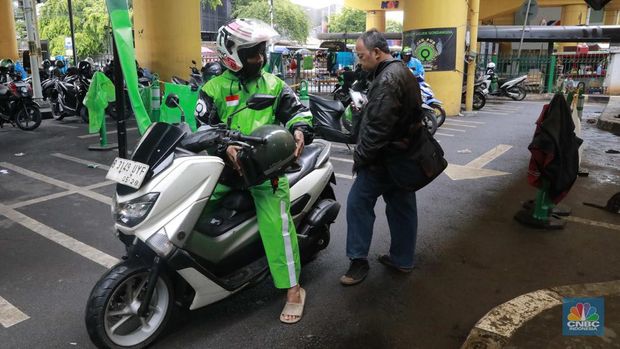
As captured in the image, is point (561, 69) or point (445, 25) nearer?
point (445, 25)

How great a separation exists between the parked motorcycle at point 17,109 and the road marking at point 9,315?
757 centimetres

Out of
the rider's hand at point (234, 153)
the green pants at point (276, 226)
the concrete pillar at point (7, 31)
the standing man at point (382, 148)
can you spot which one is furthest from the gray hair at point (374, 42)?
the concrete pillar at point (7, 31)

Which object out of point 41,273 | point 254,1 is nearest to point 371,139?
point 41,273

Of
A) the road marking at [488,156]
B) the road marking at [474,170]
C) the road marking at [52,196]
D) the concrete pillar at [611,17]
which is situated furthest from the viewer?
the concrete pillar at [611,17]

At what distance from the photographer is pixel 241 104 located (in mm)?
3035

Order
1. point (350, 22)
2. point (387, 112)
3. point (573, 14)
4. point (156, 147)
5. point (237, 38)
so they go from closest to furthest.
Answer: point (156, 147), point (237, 38), point (387, 112), point (573, 14), point (350, 22)

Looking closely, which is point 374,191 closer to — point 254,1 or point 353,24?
point 254,1

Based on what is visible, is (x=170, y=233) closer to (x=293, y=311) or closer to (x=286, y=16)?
(x=293, y=311)

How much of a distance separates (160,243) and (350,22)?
60710 millimetres

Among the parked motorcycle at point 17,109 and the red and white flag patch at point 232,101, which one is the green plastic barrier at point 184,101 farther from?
the red and white flag patch at point 232,101

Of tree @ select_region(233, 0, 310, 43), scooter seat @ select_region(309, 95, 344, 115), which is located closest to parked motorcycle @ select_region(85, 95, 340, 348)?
scooter seat @ select_region(309, 95, 344, 115)

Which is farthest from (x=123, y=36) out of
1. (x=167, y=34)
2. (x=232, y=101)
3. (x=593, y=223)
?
(x=167, y=34)

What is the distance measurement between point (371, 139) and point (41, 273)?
8.44 ft

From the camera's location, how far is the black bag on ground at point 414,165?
3334mm
